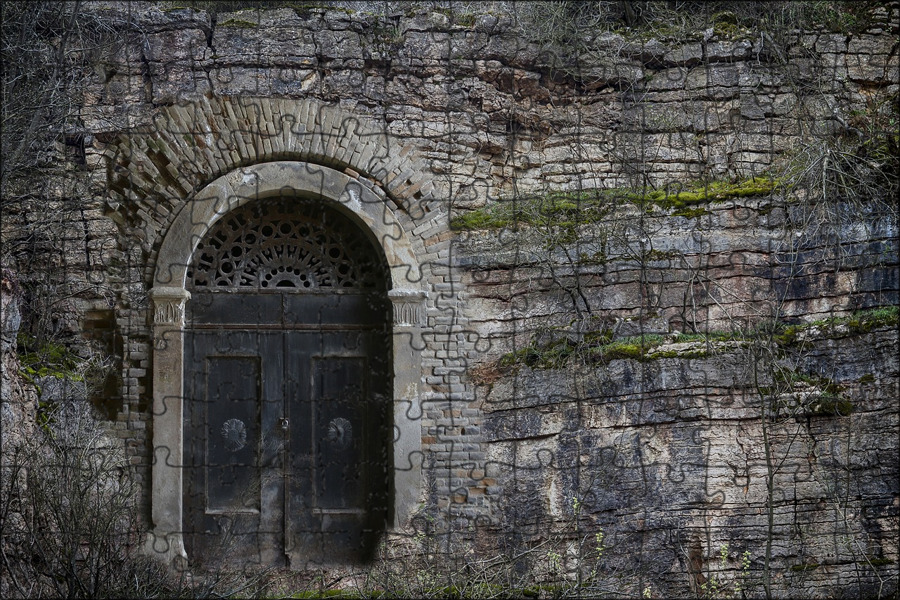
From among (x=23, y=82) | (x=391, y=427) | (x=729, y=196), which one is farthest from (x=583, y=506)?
(x=23, y=82)

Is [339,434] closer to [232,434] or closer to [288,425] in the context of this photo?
[288,425]

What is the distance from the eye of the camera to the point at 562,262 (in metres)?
7.55

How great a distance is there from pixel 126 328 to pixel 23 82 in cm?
207

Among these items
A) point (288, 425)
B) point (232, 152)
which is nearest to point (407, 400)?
point (288, 425)

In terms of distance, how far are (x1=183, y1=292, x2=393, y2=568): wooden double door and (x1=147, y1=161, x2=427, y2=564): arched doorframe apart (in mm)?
148

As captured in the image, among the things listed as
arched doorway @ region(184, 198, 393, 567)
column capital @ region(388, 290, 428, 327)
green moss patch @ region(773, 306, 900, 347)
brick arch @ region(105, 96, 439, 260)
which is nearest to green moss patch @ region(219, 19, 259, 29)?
brick arch @ region(105, 96, 439, 260)

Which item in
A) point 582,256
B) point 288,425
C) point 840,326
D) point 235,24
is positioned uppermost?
point 235,24

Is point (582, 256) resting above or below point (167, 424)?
above

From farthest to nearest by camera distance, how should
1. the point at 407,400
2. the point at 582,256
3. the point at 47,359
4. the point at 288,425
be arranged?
the point at 582,256 < the point at 288,425 < the point at 407,400 < the point at 47,359

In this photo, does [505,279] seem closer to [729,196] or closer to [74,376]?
[729,196]

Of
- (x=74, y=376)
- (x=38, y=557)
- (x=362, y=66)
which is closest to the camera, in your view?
(x=38, y=557)

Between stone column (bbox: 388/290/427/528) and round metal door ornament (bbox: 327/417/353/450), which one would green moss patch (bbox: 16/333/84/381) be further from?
stone column (bbox: 388/290/427/528)

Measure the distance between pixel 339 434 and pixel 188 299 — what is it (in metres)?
1.56

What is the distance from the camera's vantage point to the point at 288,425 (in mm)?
7422
